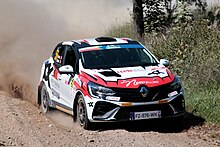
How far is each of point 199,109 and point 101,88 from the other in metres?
2.57

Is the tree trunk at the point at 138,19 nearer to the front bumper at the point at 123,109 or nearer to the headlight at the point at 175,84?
the headlight at the point at 175,84

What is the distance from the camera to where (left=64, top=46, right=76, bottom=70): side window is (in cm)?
1324

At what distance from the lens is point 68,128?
1212cm

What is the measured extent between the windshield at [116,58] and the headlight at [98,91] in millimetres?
840

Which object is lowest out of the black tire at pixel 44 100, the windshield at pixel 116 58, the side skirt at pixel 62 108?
the black tire at pixel 44 100

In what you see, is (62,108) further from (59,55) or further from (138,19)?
(138,19)

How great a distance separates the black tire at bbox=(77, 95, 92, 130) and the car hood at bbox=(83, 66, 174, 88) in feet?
1.56

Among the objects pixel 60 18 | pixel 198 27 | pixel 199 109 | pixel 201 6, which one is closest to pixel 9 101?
pixel 199 109

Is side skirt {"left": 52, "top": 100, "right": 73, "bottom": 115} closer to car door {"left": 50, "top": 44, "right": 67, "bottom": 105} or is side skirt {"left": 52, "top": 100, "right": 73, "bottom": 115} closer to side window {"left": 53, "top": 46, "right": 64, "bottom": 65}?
car door {"left": 50, "top": 44, "right": 67, "bottom": 105}

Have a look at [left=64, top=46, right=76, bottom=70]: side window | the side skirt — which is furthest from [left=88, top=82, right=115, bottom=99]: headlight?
[left=64, top=46, right=76, bottom=70]: side window

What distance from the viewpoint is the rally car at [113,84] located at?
455 inches

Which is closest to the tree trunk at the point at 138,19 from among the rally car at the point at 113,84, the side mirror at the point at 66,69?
the rally car at the point at 113,84

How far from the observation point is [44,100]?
577 inches

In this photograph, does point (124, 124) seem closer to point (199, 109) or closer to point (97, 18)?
point (199, 109)
